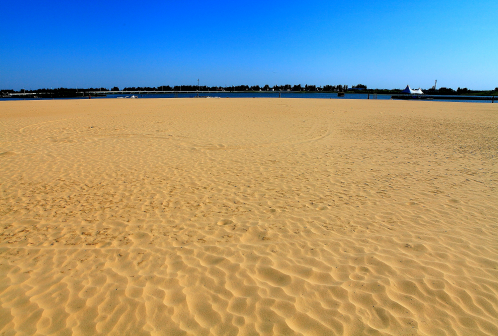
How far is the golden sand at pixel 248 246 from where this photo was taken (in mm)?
2889

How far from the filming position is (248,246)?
4.16 m

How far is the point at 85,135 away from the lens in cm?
1315

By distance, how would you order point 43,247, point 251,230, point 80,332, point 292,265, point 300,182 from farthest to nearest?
point 300,182 < point 251,230 < point 43,247 < point 292,265 < point 80,332

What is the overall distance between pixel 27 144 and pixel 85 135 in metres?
2.32

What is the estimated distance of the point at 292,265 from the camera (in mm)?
3695

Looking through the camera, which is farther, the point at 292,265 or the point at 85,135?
the point at 85,135

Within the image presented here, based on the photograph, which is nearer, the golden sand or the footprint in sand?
the golden sand

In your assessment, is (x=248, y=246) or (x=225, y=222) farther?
(x=225, y=222)

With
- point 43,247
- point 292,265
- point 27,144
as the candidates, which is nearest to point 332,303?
point 292,265

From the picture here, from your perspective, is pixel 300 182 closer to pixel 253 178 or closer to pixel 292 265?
pixel 253 178

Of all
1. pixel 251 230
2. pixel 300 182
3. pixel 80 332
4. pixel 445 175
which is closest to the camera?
pixel 80 332

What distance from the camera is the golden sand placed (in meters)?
2.89

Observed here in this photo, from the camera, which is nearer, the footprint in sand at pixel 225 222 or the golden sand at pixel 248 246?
the golden sand at pixel 248 246

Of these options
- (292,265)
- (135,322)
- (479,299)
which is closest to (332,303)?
(292,265)
